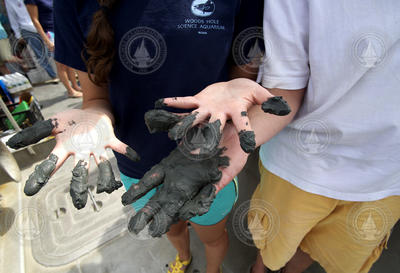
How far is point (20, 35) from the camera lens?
2568 mm

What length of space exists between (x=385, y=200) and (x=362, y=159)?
214mm

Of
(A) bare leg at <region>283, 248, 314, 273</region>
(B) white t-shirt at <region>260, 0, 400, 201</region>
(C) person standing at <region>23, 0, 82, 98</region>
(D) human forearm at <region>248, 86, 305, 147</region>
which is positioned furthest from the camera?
(C) person standing at <region>23, 0, 82, 98</region>

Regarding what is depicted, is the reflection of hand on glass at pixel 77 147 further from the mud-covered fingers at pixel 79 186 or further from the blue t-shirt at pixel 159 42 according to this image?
the blue t-shirt at pixel 159 42

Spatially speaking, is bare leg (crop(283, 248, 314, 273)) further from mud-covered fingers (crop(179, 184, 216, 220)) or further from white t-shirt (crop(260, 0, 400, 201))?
mud-covered fingers (crop(179, 184, 216, 220))

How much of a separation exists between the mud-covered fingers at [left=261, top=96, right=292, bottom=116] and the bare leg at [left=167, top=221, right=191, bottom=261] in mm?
767

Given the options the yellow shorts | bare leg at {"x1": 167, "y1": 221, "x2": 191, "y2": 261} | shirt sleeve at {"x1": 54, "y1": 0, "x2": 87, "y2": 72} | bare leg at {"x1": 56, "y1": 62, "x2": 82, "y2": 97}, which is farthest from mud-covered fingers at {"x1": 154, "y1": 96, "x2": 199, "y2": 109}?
bare leg at {"x1": 56, "y1": 62, "x2": 82, "y2": 97}

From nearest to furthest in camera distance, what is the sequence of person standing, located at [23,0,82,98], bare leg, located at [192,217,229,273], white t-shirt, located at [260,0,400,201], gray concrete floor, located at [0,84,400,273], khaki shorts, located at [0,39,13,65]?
white t-shirt, located at [260,0,400,201]
bare leg, located at [192,217,229,273]
gray concrete floor, located at [0,84,400,273]
person standing, located at [23,0,82,98]
khaki shorts, located at [0,39,13,65]

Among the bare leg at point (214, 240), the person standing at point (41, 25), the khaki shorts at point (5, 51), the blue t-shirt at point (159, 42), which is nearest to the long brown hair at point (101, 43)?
the blue t-shirt at point (159, 42)

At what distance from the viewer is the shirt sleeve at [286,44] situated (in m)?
0.59

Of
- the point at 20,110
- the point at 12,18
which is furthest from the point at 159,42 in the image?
the point at 12,18

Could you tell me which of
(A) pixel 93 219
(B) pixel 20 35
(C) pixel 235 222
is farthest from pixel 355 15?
(B) pixel 20 35

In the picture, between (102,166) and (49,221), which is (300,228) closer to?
(102,166)

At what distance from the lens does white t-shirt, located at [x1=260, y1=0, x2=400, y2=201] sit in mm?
558

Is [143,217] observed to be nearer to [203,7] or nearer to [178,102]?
[178,102]
